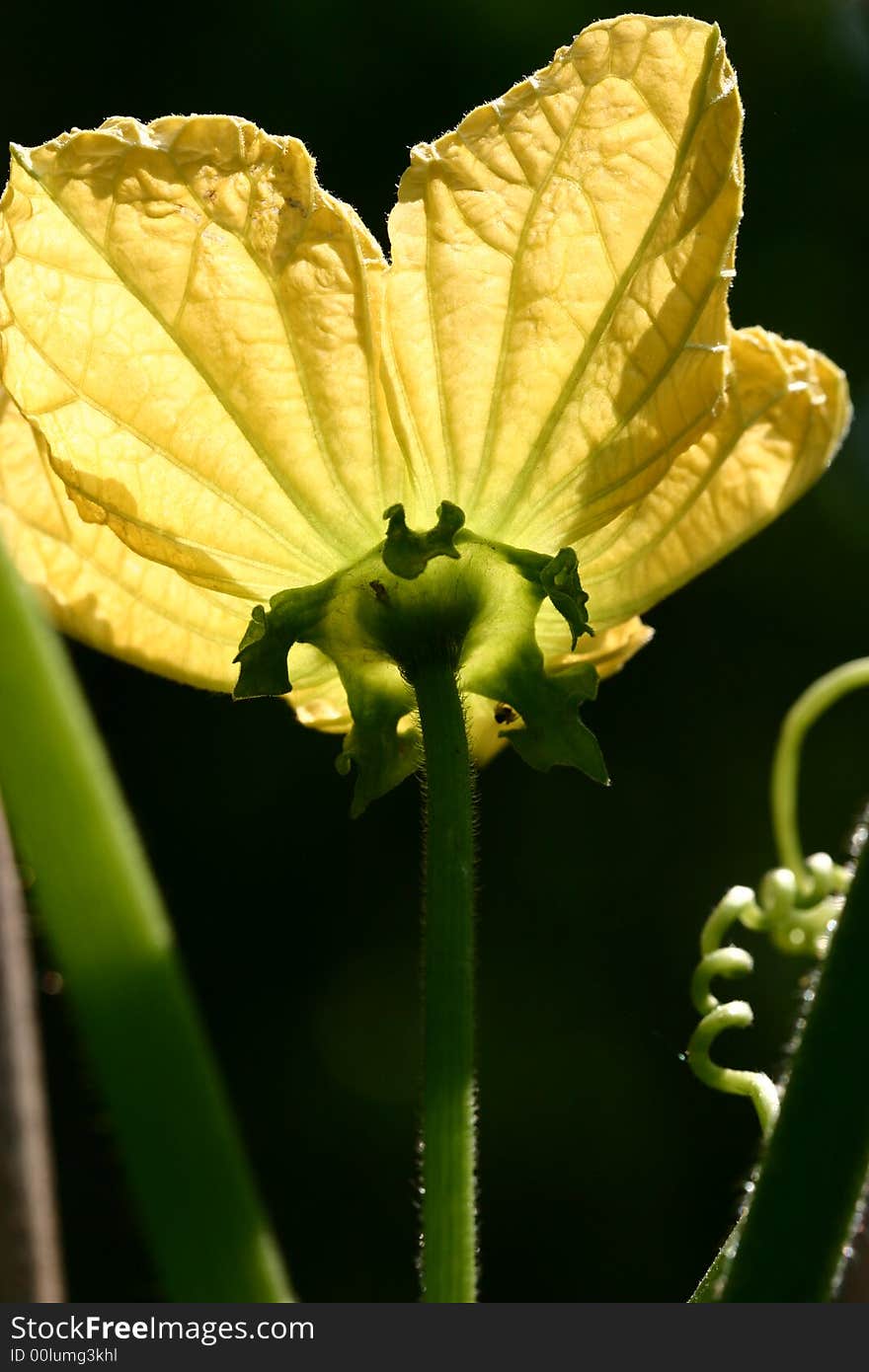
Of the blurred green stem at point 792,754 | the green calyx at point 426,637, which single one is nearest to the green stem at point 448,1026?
the green calyx at point 426,637

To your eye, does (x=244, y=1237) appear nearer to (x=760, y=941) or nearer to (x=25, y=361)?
(x=25, y=361)

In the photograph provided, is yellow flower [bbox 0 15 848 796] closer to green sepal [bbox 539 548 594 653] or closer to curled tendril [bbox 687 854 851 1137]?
green sepal [bbox 539 548 594 653]

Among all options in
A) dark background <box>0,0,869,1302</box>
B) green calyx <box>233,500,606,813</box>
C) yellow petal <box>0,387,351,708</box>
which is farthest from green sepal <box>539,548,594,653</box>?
dark background <box>0,0,869,1302</box>

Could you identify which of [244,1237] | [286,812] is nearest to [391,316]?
[244,1237]

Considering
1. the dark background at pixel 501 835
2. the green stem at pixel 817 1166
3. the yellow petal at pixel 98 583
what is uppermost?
the dark background at pixel 501 835

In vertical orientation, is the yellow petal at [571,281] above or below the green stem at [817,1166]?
above

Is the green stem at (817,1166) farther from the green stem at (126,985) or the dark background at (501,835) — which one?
the dark background at (501,835)
